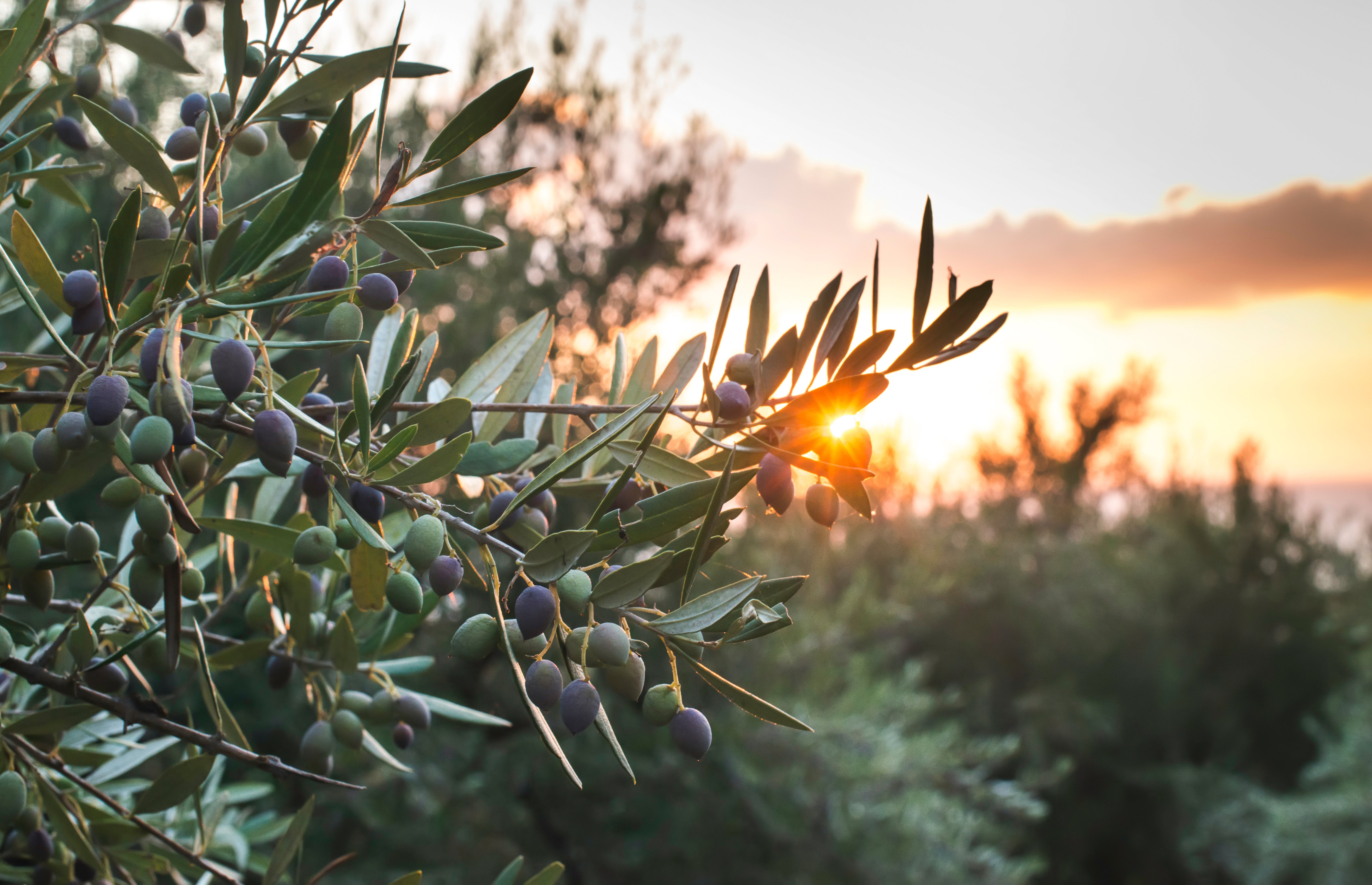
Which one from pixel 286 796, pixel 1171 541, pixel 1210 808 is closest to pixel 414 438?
pixel 286 796

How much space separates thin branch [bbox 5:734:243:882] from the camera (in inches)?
13.3

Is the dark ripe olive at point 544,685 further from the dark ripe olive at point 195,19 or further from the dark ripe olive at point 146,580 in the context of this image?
the dark ripe olive at point 195,19

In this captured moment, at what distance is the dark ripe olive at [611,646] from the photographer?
0.24 meters

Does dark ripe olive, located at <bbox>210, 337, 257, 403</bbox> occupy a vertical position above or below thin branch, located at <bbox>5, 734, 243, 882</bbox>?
above

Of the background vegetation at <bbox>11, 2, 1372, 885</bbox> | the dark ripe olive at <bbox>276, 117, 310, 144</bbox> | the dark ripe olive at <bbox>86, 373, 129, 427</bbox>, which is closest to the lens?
the dark ripe olive at <bbox>86, 373, 129, 427</bbox>

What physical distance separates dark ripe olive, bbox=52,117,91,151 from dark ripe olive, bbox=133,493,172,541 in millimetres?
224

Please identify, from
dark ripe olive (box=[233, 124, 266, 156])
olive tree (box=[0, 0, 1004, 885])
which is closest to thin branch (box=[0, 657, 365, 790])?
olive tree (box=[0, 0, 1004, 885])

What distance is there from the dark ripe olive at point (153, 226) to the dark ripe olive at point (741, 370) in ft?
0.64

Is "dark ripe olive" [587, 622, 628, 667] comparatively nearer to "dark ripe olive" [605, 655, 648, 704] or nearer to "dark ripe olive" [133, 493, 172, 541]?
"dark ripe olive" [605, 655, 648, 704]

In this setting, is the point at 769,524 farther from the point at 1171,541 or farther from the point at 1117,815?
the point at 1171,541

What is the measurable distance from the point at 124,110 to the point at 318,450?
0.24 metres

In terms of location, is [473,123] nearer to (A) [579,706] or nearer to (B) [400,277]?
(B) [400,277]

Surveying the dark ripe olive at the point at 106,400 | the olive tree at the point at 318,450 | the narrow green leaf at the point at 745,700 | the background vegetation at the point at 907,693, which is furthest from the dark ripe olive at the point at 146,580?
the background vegetation at the point at 907,693

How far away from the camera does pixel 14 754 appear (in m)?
0.35
